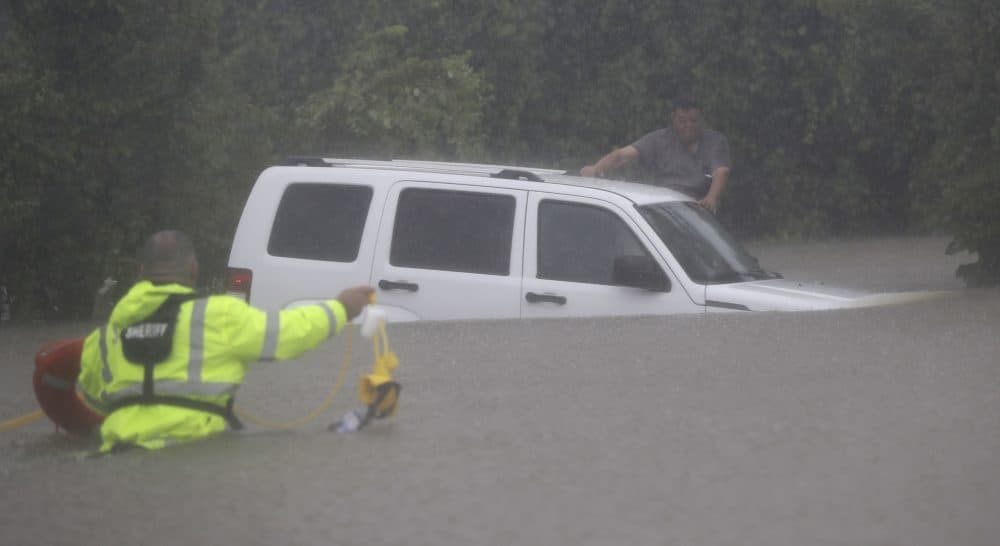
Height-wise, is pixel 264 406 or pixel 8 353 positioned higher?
pixel 264 406

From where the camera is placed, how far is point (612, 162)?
39.8 feet

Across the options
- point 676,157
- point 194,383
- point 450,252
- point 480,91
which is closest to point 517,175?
point 450,252

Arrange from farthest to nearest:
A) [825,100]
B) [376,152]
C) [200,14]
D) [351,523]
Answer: [825,100]
[376,152]
[200,14]
[351,523]

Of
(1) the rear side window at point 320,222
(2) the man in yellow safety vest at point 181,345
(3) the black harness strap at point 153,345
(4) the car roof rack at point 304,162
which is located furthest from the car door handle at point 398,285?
(3) the black harness strap at point 153,345

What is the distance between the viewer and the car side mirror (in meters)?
9.52

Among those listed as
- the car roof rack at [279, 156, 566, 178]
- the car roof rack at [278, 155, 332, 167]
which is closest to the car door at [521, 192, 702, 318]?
the car roof rack at [279, 156, 566, 178]

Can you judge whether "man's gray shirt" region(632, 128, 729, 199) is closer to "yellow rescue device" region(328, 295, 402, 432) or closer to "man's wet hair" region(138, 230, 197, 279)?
"yellow rescue device" region(328, 295, 402, 432)

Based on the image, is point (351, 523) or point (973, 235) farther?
point (973, 235)

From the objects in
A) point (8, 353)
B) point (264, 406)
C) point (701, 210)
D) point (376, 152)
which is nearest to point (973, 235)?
point (701, 210)

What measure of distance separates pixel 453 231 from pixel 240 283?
141cm

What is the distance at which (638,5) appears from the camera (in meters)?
24.0

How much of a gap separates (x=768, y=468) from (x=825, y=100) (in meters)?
18.1

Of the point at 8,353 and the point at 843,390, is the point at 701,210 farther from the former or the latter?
the point at 8,353

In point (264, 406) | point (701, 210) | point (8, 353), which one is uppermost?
point (701, 210)
